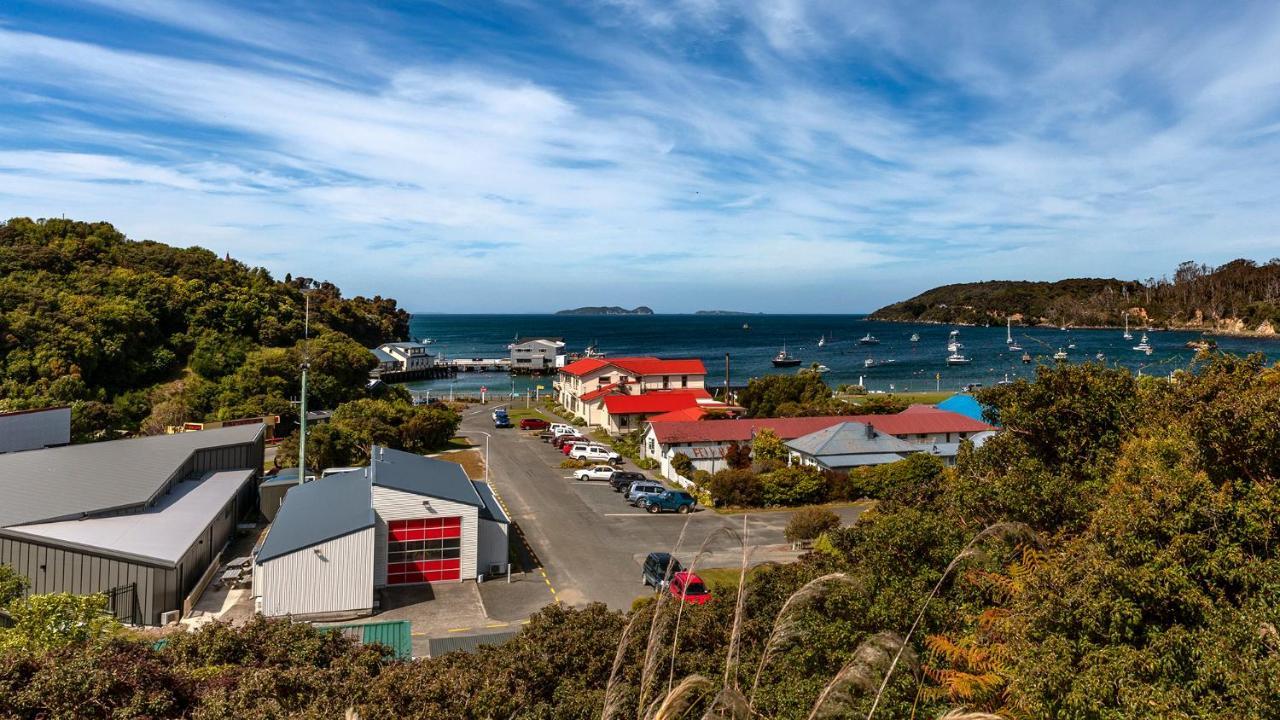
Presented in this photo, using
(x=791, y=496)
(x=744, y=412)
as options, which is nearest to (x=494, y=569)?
(x=791, y=496)

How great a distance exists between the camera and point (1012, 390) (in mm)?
15508

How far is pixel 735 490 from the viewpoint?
1226 inches

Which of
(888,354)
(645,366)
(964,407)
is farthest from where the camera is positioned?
(888,354)

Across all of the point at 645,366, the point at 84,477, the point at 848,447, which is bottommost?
the point at 848,447

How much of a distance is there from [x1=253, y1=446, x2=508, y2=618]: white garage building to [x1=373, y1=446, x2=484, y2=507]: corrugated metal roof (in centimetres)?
5

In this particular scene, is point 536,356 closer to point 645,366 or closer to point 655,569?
point 645,366

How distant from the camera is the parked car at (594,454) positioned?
39.7 meters

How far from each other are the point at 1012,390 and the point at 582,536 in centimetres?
1623

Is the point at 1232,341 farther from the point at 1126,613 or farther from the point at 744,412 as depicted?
the point at 1126,613

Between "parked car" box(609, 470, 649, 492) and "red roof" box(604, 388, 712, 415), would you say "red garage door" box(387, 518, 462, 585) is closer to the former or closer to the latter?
"parked car" box(609, 470, 649, 492)

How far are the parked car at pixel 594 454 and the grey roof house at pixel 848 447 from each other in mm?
9723

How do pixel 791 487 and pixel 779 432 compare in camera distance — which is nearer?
pixel 791 487

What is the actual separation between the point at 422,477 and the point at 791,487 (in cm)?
1615

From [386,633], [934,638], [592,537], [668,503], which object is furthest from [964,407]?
[934,638]
